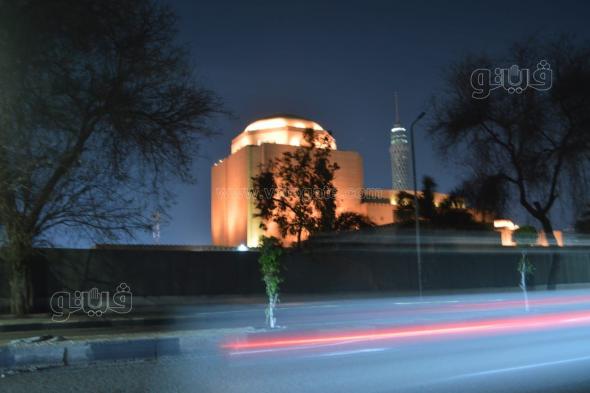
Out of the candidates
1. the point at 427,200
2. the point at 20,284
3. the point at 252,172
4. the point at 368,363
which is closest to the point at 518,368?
the point at 368,363

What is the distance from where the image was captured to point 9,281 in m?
21.8

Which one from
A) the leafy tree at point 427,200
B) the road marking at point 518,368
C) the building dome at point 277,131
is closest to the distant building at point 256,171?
the building dome at point 277,131

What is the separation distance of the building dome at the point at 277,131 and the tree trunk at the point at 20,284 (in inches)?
1749

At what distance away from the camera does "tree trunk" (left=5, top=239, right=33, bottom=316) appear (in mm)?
20516

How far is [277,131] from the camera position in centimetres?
6688

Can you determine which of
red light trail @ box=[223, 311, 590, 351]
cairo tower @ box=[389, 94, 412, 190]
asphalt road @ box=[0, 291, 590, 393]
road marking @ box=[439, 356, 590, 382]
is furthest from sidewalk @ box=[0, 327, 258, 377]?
cairo tower @ box=[389, 94, 412, 190]

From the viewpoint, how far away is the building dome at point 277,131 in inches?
2618

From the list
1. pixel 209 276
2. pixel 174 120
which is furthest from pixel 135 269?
pixel 174 120

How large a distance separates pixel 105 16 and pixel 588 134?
2328 centimetres

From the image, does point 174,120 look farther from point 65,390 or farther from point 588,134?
point 588,134

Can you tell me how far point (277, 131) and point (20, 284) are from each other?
47623 millimetres

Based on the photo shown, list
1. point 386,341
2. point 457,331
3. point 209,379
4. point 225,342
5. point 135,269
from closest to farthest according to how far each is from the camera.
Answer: point 209,379 < point 225,342 < point 386,341 < point 457,331 < point 135,269

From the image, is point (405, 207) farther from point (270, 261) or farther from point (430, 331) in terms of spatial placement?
point (430, 331)

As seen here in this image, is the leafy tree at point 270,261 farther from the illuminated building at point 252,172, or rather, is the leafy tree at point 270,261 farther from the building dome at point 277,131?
the building dome at point 277,131
